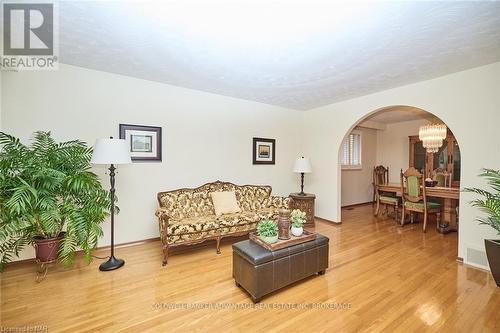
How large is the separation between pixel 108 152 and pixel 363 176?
262 inches

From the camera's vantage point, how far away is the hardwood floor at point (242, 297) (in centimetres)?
175

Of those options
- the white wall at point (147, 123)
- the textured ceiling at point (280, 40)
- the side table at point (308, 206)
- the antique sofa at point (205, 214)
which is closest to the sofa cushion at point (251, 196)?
the antique sofa at point (205, 214)

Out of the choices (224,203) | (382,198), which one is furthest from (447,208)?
(224,203)

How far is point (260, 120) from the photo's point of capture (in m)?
4.65

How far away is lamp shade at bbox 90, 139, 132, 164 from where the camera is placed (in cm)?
247

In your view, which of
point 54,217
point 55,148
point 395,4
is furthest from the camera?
point 55,148

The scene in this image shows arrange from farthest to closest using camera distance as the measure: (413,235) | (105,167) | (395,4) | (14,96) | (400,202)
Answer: (400,202), (413,235), (105,167), (14,96), (395,4)

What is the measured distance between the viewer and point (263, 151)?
15.5 ft

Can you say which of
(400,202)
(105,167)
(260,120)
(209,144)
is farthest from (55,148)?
(400,202)

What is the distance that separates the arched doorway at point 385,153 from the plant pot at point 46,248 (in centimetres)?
567

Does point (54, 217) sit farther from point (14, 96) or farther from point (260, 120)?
point (260, 120)

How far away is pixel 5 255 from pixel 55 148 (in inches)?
46.4

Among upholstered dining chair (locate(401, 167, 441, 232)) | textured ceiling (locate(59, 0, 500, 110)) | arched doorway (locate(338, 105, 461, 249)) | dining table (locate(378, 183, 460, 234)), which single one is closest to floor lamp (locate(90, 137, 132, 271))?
textured ceiling (locate(59, 0, 500, 110))

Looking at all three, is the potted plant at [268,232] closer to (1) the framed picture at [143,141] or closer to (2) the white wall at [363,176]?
(1) the framed picture at [143,141]
